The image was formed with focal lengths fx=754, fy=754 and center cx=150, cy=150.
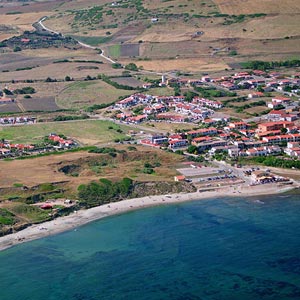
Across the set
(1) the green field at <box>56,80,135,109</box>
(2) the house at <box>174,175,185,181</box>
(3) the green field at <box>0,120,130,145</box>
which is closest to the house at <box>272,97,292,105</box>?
(3) the green field at <box>0,120,130,145</box>

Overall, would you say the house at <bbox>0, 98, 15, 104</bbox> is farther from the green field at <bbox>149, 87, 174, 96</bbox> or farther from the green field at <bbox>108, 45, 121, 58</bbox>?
the green field at <bbox>108, 45, 121, 58</bbox>

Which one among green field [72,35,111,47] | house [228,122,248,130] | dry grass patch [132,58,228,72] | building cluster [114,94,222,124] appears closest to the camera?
house [228,122,248,130]

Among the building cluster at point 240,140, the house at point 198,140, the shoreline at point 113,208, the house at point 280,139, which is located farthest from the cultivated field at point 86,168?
the house at point 280,139

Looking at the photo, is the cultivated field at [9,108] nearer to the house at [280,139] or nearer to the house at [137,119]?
the house at [137,119]

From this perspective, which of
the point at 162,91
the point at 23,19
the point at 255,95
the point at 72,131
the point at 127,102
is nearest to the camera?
the point at 72,131

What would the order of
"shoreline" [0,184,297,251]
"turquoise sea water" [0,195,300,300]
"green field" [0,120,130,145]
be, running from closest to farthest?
"turquoise sea water" [0,195,300,300], "shoreline" [0,184,297,251], "green field" [0,120,130,145]

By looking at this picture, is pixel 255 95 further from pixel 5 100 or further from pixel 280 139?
pixel 5 100

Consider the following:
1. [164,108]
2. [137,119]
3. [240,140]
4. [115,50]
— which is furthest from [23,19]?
[240,140]
